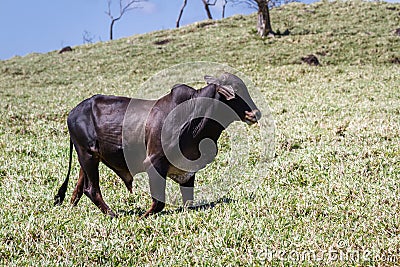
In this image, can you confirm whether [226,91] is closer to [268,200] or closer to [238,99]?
[238,99]

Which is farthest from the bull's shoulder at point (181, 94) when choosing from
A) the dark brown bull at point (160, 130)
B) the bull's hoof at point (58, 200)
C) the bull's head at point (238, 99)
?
Result: the bull's hoof at point (58, 200)

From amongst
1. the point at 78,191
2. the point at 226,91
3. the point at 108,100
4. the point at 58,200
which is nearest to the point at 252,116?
the point at 226,91

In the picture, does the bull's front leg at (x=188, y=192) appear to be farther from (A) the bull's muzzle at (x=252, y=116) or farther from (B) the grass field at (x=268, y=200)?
(A) the bull's muzzle at (x=252, y=116)

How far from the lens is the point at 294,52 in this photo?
1156 inches

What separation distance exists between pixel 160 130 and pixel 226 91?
92 cm

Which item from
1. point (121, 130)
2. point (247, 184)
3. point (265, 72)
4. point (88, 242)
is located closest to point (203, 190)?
point (247, 184)

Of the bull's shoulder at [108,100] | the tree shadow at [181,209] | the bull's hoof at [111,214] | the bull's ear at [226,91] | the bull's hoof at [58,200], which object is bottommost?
the tree shadow at [181,209]

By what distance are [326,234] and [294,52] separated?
25.5m

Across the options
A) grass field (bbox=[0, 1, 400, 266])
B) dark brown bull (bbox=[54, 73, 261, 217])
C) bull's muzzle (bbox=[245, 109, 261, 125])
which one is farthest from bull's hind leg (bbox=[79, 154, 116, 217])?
bull's muzzle (bbox=[245, 109, 261, 125])

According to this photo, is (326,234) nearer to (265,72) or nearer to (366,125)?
(366,125)

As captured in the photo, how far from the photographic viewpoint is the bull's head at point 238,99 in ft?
19.4

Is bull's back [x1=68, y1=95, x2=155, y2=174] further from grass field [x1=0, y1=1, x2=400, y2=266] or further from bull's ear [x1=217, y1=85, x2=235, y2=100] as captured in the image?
bull's ear [x1=217, y1=85, x2=235, y2=100]

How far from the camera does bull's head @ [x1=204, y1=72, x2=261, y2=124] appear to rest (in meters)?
5.92

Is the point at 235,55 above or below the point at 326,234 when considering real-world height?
above
